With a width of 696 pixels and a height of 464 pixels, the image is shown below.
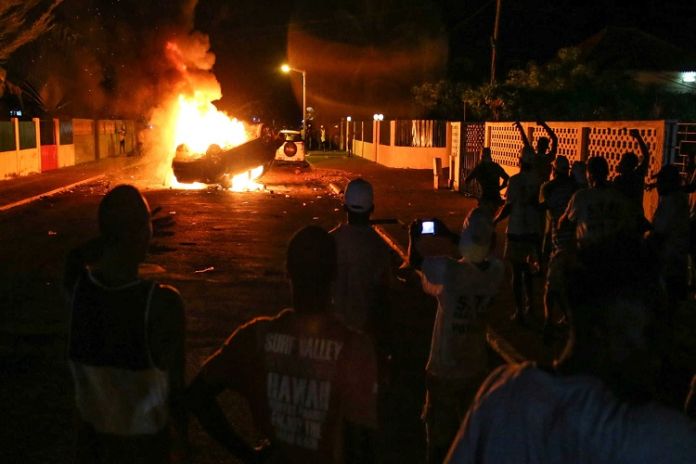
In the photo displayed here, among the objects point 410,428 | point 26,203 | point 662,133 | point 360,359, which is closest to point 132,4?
point 26,203

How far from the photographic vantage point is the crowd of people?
1.84 meters

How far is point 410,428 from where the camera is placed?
5688mm

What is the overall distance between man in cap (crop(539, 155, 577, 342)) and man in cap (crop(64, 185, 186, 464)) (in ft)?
15.6

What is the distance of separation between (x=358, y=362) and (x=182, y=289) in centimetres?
806

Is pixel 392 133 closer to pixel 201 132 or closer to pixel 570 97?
pixel 201 132

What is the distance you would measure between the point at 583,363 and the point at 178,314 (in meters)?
1.47

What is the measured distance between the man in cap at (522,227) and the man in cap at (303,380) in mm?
5982

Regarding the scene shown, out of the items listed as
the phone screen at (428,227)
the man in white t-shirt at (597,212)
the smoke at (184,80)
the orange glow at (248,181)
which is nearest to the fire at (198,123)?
the smoke at (184,80)

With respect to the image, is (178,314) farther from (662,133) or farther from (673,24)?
(673,24)

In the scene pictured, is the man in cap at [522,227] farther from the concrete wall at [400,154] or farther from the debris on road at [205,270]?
the concrete wall at [400,154]

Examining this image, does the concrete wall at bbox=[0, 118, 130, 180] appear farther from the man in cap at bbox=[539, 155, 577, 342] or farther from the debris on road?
the man in cap at bbox=[539, 155, 577, 342]

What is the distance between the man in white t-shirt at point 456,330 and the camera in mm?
4293

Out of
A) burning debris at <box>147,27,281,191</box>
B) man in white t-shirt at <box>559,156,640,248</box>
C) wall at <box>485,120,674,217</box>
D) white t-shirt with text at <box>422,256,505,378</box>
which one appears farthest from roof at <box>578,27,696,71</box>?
white t-shirt with text at <box>422,256,505,378</box>

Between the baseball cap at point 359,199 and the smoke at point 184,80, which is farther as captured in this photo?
the smoke at point 184,80
